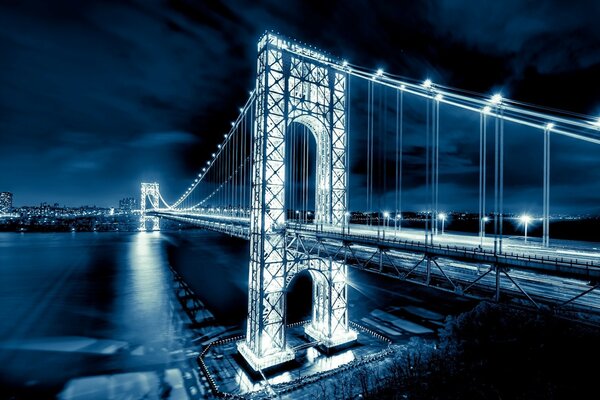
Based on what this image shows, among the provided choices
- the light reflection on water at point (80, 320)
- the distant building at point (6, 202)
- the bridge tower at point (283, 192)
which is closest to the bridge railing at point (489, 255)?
the bridge tower at point (283, 192)

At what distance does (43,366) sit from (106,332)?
178 inches

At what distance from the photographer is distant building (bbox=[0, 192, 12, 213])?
597 ft

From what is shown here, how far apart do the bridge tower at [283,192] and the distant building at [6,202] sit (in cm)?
24481

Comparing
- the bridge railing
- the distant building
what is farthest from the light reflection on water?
the distant building

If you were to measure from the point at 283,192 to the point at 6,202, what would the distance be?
260058 mm

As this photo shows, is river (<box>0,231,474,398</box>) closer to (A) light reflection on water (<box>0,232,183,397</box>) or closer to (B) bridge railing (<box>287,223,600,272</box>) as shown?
(A) light reflection on water (<box>0,232,183,397</box>)

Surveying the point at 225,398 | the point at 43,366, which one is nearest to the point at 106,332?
the point at 43,366

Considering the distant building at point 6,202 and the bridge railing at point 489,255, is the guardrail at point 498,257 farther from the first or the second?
the distant building at point 6,202

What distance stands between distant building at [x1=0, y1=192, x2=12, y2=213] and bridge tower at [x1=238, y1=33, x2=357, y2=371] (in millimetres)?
244810

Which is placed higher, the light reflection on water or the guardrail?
the guardrail

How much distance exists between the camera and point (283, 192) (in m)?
14.8

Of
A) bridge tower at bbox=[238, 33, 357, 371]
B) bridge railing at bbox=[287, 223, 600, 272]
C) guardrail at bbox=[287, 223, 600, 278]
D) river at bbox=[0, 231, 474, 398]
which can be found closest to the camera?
guardrail at bbox=[287, 223, 600, 278]

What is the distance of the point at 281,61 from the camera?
582 inches

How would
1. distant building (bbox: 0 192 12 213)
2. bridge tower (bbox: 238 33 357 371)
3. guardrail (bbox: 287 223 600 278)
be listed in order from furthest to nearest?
1. distant building (bbox: 0 192 12 213)
2. bridge tower (bbox: 238 33 357 371)
3. guardrail (bbox: 287 223 600 278)
